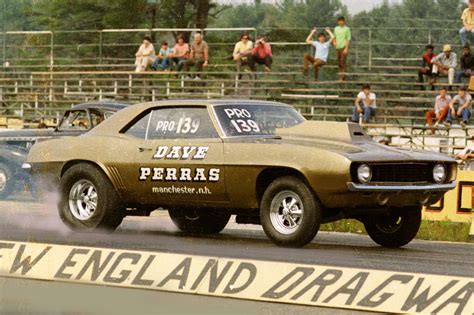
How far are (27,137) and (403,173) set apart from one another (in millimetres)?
8666

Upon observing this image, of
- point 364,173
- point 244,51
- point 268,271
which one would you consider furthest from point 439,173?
point 244,51

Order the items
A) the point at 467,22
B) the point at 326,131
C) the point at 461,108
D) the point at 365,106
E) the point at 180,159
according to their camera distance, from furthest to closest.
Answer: the point at 467,22
the point at 365,106
the point at 461,108
the point at 180,159
the point at 326,131

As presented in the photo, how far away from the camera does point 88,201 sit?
496 inches

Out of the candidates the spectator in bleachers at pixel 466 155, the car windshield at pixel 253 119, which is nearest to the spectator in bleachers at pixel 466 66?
the spectator in bleachers at pixel 466 155

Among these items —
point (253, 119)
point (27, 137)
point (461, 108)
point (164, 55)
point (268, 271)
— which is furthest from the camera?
point (164, 55)

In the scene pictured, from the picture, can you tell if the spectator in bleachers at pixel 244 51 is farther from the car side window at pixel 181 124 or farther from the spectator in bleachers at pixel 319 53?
the car side window at pixel 181 124

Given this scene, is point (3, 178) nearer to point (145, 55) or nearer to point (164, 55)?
point (164, 55)

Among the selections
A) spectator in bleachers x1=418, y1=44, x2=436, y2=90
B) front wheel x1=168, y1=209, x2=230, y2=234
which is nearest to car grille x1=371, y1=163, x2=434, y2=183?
front wheel x1=168, y1=209, x2=230, y2=234

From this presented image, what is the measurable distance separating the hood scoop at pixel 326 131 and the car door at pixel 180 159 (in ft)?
2.28

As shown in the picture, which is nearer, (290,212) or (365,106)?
(290,212)

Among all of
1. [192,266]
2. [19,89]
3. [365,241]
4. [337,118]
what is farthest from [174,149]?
[19,89]

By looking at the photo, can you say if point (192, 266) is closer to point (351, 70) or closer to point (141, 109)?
point (141, 109)

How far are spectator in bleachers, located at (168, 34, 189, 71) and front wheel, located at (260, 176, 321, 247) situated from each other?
16990 millimetres

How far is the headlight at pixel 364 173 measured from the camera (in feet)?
36.3
